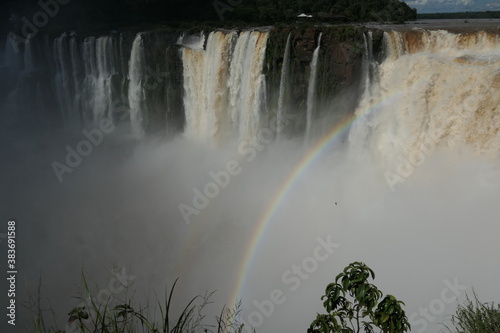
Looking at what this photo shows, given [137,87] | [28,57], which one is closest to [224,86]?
[137,87]

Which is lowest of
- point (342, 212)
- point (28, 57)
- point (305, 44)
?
A: point (342, 212)

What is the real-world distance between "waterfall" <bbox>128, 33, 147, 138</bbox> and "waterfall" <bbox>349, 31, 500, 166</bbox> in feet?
38.9

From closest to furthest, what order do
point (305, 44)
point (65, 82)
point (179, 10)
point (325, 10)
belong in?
1. point (305, 44)
2. point (65, 82)
3. point (325, 10)
4. point (179, 10)

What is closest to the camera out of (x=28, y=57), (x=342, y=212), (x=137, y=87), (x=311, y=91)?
(x=342, y=212)

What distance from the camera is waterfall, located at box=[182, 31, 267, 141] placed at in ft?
55.7

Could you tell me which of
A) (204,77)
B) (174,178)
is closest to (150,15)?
(204,77)

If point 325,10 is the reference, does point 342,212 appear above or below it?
below

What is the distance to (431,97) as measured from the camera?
41.7 ft

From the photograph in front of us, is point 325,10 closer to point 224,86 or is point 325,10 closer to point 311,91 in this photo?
point 224,86

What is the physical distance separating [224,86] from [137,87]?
6.20 meters

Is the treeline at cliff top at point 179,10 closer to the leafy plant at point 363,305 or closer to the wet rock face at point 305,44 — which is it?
the wet rock face at point 305,44

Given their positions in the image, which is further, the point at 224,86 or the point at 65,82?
the point at 65,82

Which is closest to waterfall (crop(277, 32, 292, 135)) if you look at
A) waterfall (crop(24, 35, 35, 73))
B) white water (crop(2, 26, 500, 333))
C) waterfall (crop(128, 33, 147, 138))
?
white water (crop(2, 26, 500, 333))

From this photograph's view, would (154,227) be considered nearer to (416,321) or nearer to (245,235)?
(245,235)
